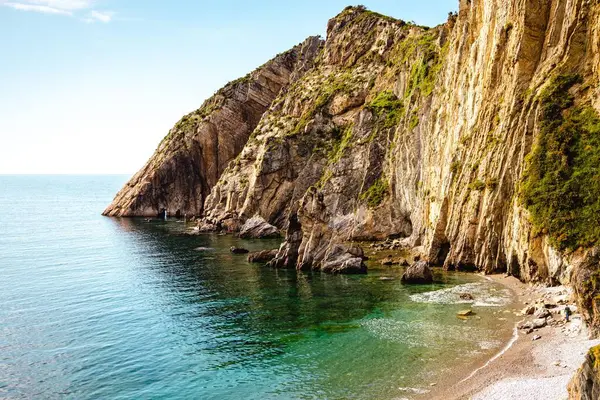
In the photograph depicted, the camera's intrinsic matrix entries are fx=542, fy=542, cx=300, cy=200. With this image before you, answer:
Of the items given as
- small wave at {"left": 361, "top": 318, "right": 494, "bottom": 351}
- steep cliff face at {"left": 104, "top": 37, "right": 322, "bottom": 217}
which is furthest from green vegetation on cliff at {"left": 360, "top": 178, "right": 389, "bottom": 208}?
steep cliff face at {"left": 104, "top": 37, "right": 322, "bottom": 217}

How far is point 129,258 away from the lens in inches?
3516

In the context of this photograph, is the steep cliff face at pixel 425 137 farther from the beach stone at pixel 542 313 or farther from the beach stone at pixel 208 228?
the beach stone at pixel 542 313

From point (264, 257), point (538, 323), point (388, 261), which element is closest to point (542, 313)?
point (538, 323)

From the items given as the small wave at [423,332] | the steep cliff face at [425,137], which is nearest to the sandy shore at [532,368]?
the small wave at [423,332]

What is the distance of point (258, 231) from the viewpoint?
109 m

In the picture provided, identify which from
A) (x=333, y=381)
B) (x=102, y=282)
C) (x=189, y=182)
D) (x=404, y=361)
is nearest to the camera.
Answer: (x=333, y=381)

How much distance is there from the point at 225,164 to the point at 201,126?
43.8ft

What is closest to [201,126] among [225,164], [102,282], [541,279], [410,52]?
[225,164]

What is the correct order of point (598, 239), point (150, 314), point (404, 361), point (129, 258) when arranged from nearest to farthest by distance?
point (404, 361), point (598, 239), point (150, 314), point (129, 258)

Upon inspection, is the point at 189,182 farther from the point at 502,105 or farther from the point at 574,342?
the point at 574,342

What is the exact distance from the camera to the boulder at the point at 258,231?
10906 cm

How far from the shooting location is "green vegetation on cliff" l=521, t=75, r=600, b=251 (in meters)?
44.4

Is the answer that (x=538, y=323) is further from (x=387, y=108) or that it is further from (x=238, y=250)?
(x=387, y=108)

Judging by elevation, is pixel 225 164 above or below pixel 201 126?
below
